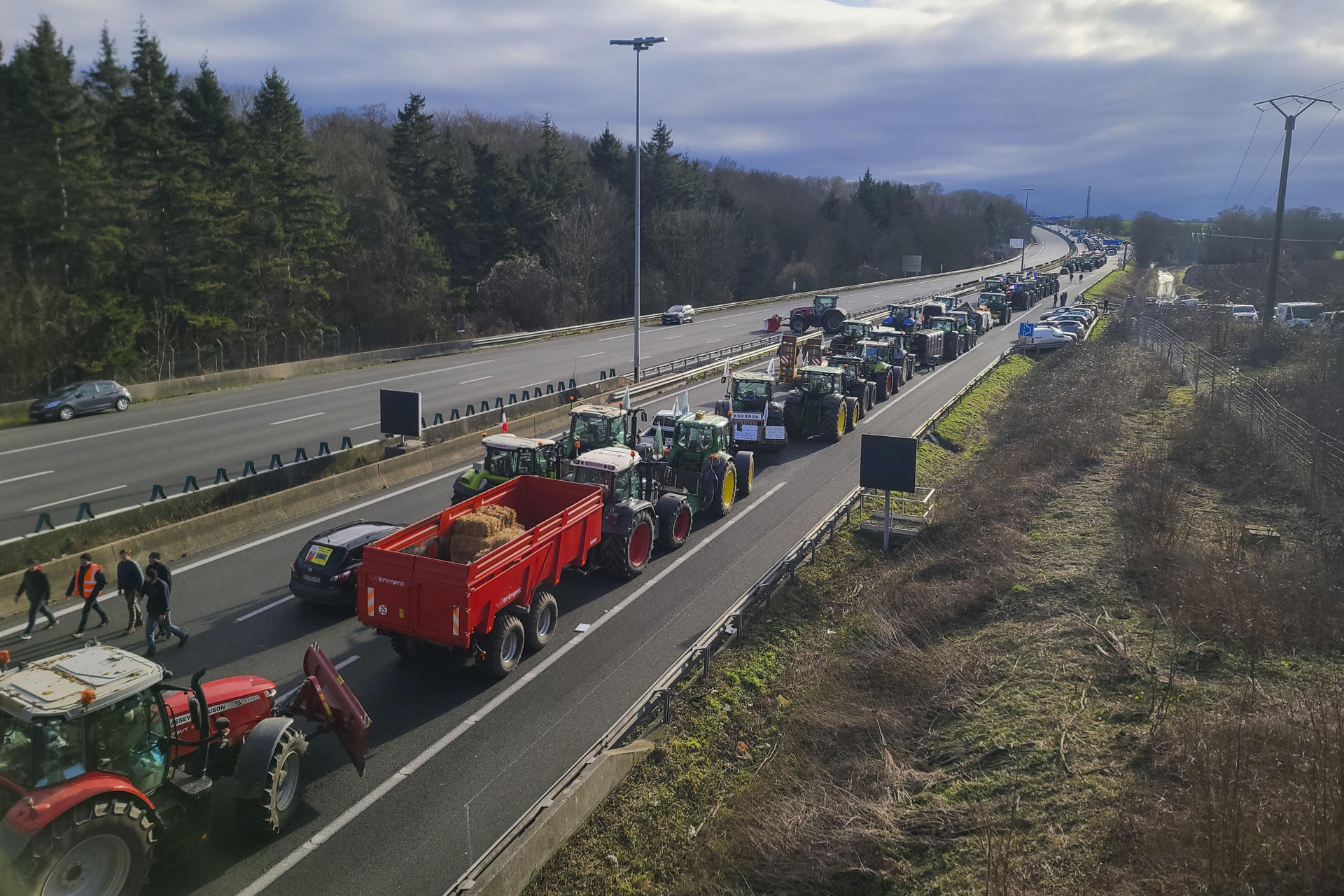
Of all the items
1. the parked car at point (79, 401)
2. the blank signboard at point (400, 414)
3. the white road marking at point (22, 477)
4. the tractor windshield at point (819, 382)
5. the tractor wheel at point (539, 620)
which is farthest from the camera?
the parked car at point (79, 401)

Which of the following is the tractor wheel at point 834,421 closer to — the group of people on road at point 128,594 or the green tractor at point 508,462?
the green tractor at point 508,462

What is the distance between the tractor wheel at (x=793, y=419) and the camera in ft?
92.7

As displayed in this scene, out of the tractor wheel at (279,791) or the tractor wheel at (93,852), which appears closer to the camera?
the tractor wheel at (93,852)

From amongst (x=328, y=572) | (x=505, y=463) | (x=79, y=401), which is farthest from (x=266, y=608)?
(x=79, y=401)

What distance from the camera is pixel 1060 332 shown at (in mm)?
51500

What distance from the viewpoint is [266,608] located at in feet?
48.3

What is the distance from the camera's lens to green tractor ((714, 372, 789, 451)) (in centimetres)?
2550

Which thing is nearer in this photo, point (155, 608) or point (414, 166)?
point (155, 608)

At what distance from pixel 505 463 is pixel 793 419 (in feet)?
45.3

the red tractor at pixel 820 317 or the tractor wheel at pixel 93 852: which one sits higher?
the red tractor at pixel 820 317

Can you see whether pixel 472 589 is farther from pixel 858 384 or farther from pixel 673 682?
pixel 858 384

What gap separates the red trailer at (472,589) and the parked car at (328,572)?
6.85 feet

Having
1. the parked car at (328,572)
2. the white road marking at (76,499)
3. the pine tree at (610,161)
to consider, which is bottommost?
the white road marking at (76,499)

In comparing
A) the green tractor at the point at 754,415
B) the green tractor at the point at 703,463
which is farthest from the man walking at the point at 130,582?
the green tractor at the point at 754,415
